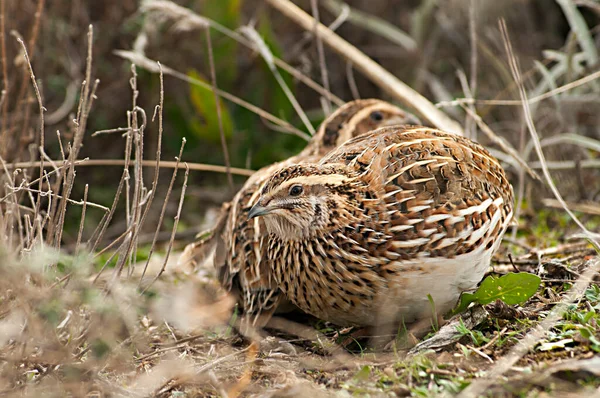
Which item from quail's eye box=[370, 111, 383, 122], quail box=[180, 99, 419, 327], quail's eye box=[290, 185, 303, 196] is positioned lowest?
quail box=[180, 99, 419, 327]

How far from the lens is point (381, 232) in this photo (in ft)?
11.3

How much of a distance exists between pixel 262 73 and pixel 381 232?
3621 millimetres

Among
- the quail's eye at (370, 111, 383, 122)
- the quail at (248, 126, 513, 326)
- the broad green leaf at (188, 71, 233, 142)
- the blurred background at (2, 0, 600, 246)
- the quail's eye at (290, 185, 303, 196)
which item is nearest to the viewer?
the quail at (248, 126, 513, 326)

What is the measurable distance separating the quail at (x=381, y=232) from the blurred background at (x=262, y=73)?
188 centimetres

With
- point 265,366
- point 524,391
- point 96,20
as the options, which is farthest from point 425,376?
point 96,20

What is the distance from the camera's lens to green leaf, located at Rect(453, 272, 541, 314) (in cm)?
354

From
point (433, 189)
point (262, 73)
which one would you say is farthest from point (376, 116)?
point (433, 189)

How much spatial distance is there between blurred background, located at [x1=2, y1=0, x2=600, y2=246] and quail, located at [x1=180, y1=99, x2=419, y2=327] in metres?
0.37

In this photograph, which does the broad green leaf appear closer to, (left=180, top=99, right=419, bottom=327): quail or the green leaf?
(left=180, top=99, right=419, bottom=327): quail

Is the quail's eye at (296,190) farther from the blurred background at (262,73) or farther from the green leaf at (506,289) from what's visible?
the blurred background at (262,73)

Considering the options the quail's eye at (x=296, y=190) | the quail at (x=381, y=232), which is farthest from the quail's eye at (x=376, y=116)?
the quail's eye at (x=296, y=190)

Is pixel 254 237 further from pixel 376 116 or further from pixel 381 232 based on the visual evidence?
pixel 376 116

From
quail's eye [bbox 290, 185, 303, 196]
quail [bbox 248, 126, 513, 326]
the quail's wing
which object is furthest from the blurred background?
quail's eye [bbox 290, 185, 303, 196]

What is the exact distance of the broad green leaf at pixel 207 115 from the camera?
615 centimetres
